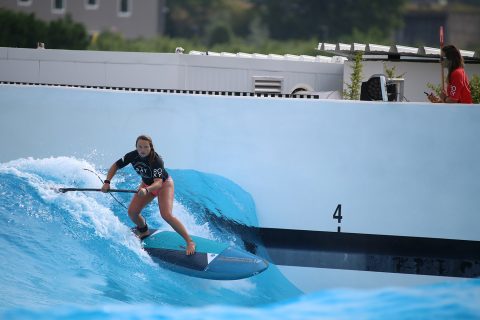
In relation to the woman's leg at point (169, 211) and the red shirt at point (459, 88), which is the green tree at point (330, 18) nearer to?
the red shirt at point (459, 88)

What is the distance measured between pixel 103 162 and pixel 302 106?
2.41 metres

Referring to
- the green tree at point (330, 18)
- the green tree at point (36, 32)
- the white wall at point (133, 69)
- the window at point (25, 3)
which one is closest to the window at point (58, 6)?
the window at point (25, 3)

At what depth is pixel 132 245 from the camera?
1350 cm

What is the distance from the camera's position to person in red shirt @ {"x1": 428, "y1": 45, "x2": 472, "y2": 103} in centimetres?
1348

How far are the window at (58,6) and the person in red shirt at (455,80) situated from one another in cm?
4837

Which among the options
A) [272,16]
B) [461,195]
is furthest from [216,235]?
[272,16]

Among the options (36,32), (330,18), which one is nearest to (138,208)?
(36,32)

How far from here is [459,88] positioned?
1350 cm

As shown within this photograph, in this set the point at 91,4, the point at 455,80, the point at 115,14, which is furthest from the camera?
the point at 115,14

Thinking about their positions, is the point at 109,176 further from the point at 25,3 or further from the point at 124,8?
the point at 124,8

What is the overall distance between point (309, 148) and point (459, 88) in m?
1.83

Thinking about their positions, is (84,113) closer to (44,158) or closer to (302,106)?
(44,158)

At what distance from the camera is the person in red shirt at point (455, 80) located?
531 inches

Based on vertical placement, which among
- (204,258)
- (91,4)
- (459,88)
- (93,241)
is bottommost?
(204,258)
